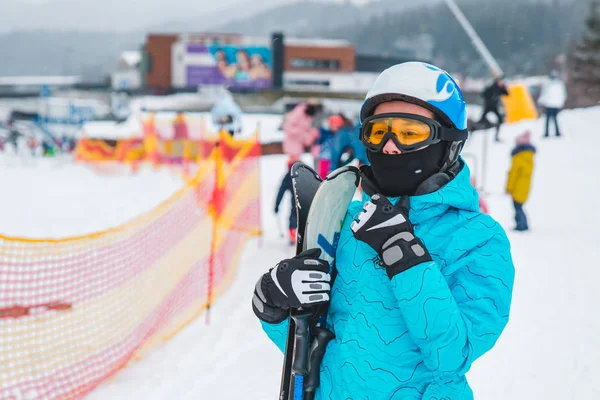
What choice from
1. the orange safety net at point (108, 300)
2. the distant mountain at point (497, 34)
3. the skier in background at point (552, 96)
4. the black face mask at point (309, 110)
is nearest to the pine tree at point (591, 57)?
the skier in background at point (552, 96)

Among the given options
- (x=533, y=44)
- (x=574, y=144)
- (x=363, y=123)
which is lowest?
(x=574, y=144)

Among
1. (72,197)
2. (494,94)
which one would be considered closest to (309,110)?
(72,197)

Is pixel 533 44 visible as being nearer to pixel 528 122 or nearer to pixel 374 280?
pixel 528 122

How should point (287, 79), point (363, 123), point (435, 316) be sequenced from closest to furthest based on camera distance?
point (435, 316) < point (363, 123) < point (287, 79)

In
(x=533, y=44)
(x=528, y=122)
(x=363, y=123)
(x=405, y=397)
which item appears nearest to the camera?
(x=405, y=397)

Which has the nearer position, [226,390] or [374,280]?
[374,280]

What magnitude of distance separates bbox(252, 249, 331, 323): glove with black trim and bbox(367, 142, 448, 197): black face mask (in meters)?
0.31

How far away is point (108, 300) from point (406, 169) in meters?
4.40

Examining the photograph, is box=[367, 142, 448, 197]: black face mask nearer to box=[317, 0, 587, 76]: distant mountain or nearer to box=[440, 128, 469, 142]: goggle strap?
box=[440, 128, 469, 142]: goggle strap

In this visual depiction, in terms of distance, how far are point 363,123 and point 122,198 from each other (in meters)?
13.0

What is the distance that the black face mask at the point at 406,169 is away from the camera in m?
1.69

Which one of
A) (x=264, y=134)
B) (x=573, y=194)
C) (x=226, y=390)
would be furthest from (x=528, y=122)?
(x=226, y=390)

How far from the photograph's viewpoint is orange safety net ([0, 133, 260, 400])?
13.4 feet

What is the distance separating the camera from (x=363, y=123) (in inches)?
70.1
